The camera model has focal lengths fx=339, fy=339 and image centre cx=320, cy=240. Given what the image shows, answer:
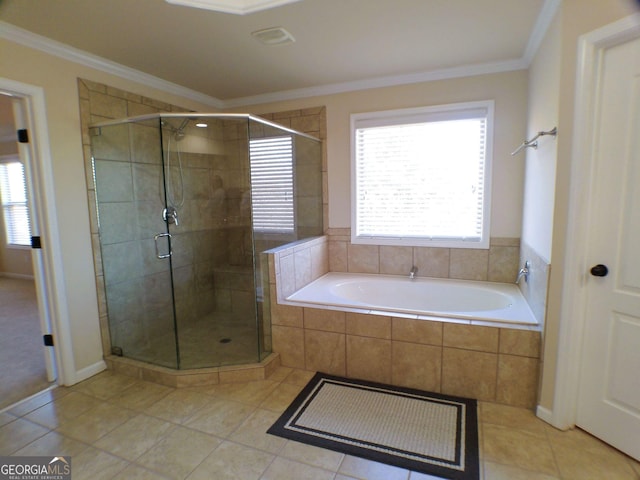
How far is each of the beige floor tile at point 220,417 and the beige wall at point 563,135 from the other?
1.80m

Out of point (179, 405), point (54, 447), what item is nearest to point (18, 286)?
point (54, 447)

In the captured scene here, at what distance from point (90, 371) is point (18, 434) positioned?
65 centimetres

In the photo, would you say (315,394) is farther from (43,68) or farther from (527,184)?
(43,68)

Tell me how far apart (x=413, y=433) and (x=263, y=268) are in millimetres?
1523

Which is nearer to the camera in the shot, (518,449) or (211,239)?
(518,449)

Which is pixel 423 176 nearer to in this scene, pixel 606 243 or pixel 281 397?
pixel 606 243

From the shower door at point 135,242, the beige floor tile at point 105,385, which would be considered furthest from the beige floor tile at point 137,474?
the shower door at point 135,242

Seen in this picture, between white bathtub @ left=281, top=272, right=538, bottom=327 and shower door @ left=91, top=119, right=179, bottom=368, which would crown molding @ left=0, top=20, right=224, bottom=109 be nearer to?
shower door @ left=91, top=119, right=179, bottom=368

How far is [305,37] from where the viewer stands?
2.28 meters

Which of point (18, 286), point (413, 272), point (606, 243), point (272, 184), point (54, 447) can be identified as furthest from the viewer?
point (18, 286)

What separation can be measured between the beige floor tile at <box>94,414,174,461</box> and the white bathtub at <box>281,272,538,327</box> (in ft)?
3.78

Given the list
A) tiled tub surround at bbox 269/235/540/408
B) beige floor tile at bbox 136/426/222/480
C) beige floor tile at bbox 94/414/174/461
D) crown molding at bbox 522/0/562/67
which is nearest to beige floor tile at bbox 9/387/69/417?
beige floor tile at bbox 94/414/174/461

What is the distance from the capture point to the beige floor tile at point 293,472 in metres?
1.61

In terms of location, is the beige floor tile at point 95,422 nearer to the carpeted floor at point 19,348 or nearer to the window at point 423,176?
the carpeted floor at point 19,348
